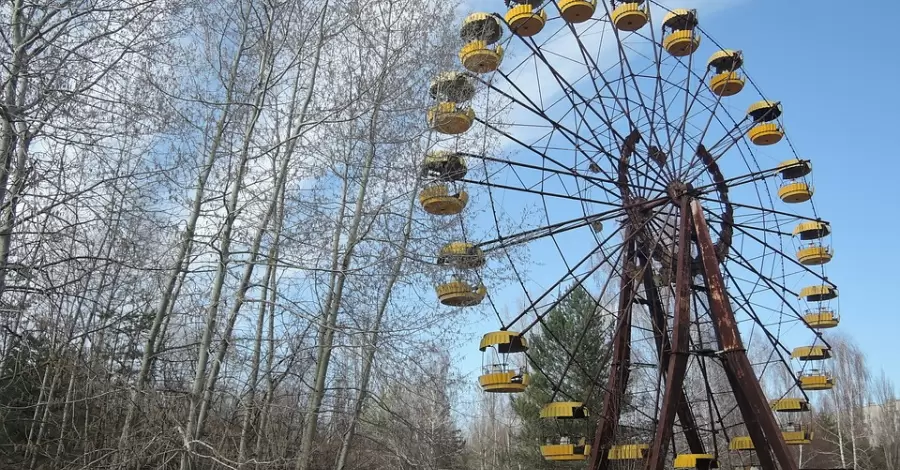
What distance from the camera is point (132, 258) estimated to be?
7324 millimetres

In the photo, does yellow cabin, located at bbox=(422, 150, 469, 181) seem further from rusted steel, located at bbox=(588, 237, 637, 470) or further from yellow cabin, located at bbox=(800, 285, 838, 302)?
yellow cabin, located at bbox=(800, 285, 838, 302)

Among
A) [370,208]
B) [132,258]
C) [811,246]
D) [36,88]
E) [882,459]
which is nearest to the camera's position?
[36,88]

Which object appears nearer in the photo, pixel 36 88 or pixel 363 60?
pixel 36 88

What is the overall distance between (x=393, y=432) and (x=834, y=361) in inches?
1594

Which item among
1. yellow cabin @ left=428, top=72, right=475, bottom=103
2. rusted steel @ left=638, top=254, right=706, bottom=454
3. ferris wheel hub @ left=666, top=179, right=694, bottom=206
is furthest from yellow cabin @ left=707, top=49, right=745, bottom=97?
yellow cabin @ left=428, top=72, right=475, bottom=103

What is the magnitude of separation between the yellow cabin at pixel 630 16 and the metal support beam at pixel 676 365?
480cm

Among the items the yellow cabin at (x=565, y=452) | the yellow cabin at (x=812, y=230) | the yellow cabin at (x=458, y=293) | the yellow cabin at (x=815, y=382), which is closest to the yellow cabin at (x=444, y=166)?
the yellow cabin at (x=458, y=293)

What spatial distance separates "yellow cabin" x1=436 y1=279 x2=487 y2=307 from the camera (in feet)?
37.6

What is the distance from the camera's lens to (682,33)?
14.9 metres

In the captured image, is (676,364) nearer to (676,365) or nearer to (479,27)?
(676,365)

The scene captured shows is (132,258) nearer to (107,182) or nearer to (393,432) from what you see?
(107,182)

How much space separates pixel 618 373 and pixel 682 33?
7.07 meters

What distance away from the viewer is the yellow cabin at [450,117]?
10.5 metres

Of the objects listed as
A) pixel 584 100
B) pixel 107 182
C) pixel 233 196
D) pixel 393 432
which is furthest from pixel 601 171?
pixel 107 182
